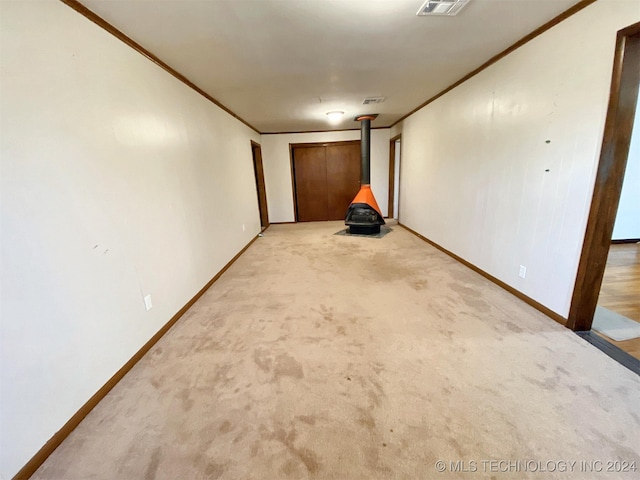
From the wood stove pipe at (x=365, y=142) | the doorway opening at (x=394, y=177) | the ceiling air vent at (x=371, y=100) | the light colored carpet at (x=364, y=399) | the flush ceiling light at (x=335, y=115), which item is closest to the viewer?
the light colored carpet at (x=364, y=399)

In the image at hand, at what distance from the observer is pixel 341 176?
21.6 feet

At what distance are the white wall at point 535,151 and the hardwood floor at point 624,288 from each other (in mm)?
429

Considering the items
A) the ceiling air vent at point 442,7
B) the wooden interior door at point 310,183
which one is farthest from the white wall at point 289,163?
the ceiling air vent at point 442,7

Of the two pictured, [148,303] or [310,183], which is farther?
[310,183]

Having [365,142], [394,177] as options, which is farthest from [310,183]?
[394,177]

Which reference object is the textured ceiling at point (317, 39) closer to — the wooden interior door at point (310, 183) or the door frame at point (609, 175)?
the door frame at point (609, 175)

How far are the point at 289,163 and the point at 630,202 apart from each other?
5.94 metres

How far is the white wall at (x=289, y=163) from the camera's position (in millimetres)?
6273

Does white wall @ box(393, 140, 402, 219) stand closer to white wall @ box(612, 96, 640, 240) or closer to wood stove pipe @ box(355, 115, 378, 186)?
wood stove pipe @ box(355, 115, 378, 186)

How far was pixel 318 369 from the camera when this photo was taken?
1713 millimetres

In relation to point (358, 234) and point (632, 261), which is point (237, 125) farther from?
point (632, 261)

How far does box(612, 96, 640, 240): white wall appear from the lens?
3461 millimetres

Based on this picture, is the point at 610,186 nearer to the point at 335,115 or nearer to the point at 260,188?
the point at 335,115

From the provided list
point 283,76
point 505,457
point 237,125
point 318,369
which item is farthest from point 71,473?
point 237,125
